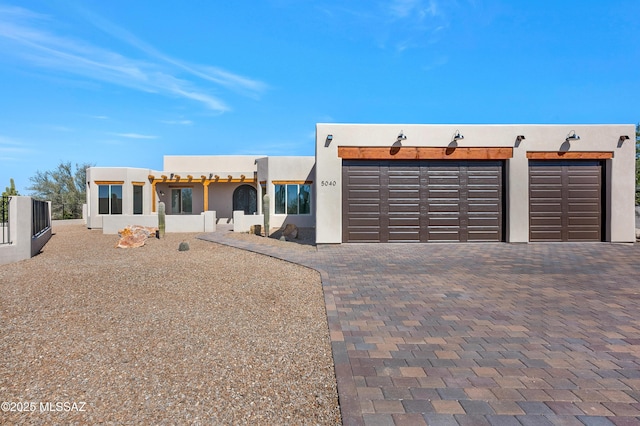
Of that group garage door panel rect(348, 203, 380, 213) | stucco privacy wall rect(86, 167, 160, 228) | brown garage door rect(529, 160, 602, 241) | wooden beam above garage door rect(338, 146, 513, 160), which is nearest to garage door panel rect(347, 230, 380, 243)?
garage door panel rect(348, 203, 380, 213)

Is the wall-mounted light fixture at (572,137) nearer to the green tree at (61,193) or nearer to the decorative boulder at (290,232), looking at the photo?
the decorative boulder at (290,232)

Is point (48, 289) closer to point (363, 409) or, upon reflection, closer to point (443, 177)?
point (363, 409)

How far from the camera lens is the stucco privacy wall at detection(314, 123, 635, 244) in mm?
12453

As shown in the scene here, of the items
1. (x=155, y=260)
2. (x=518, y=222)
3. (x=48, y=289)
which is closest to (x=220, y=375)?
(x=48, y=289)

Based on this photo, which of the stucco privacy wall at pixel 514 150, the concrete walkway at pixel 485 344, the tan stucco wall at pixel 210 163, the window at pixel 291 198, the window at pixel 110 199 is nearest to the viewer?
the concrete walkway at pixel 485 344

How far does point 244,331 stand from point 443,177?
10.2 m

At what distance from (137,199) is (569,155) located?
2132cm

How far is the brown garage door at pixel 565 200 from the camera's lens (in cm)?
1286

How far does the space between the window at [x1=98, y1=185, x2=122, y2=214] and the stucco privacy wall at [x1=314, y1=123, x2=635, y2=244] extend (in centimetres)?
1424

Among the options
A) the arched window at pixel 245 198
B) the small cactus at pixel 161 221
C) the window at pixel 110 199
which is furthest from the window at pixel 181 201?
the small cactus at pixel 161 221

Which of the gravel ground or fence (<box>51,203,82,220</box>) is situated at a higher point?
fence (<box>51,203,82,220</box>)

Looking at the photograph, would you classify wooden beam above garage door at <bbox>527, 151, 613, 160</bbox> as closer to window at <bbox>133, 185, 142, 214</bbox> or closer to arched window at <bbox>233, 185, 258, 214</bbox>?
arched window at <bbox>233, 185, 258, 214</bbox>

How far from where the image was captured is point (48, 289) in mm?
6309

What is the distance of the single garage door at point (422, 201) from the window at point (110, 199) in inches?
588
